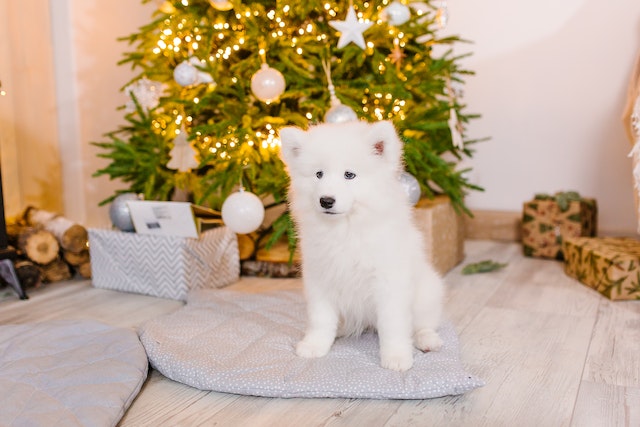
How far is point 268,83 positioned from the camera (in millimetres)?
2189

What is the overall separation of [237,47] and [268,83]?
1.18ft

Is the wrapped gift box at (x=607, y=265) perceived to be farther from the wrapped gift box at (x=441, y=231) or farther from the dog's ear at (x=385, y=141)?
the dog's ear at (x=385, y=141)

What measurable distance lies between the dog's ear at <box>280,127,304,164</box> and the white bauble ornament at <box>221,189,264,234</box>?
68 centimetres

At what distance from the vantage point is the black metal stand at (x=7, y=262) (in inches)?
84.8

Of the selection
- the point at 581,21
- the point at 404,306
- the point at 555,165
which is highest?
the point at 581,21

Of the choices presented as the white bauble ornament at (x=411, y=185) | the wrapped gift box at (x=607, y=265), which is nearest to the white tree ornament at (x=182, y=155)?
the white bauble ornament at (x=411, y=185)

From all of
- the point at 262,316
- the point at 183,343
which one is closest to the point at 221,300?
the point at 262,316

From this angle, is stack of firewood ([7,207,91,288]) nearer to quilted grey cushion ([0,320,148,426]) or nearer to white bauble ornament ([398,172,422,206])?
quilted grey cushion ([0,320,148,426])

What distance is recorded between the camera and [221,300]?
2.04 m

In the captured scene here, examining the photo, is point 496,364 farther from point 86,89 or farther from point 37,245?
point 86,89

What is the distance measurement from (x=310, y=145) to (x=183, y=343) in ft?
2.25

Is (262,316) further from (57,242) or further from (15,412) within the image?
(57,242)

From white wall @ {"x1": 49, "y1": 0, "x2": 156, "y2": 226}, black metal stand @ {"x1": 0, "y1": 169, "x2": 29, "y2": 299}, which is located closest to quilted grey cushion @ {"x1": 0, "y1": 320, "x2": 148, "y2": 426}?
black metal stand @ {"x1": 0, "y1": 169, "x2": 29, "y2": 299}

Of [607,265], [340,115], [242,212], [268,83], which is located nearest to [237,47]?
[268,83]
